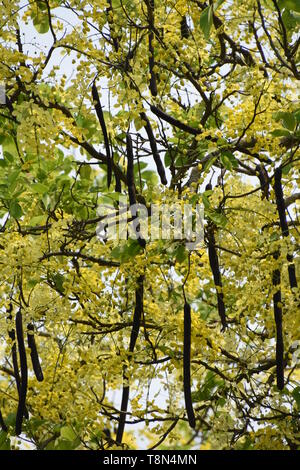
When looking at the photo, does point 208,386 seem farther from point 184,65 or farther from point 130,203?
point 184,65

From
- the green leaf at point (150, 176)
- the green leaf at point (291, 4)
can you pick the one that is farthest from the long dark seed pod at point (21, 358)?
the green leaf at point (291, 4)

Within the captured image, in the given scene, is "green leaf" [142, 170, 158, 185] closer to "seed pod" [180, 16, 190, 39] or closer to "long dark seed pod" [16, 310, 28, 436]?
"seed pod" [180, 16, 190, 39]

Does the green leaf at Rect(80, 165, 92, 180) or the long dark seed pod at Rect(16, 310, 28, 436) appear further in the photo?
the green leaf at Rect(80, 165, 92, 180)

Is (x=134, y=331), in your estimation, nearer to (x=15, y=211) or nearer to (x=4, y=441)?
(x=15, y=211)

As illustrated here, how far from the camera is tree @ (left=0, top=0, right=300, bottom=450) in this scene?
287 centimetres

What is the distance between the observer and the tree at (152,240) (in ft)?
9.41

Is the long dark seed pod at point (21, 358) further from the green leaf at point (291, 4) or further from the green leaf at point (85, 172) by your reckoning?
the green leaf at point (291, 4)

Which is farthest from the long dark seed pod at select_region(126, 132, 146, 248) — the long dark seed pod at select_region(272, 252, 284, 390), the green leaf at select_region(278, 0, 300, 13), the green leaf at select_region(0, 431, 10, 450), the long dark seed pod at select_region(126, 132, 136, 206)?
the green leaf at select_region(0, 431, 10, 450)

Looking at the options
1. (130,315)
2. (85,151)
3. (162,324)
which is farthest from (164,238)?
(85,151)

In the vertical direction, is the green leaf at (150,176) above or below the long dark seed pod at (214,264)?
above

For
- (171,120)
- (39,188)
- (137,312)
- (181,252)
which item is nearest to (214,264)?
(181,252)

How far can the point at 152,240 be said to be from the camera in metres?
2.87

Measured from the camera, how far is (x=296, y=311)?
2.75 metres

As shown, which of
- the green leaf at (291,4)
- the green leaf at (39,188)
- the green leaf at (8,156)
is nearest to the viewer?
the green leaf at (291,4)
